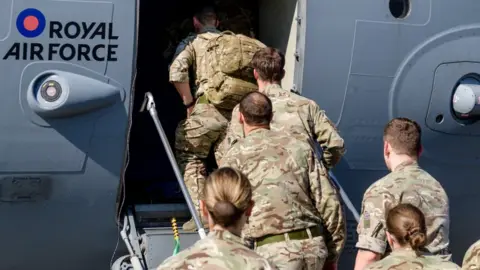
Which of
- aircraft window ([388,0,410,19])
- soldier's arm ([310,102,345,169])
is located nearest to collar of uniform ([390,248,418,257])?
soldier's arm ([310,102,345,169])

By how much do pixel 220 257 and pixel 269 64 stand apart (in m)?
2.45

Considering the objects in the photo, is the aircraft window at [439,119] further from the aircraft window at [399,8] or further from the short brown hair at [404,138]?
the short brown hair at [404,138]

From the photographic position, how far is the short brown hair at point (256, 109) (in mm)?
4980

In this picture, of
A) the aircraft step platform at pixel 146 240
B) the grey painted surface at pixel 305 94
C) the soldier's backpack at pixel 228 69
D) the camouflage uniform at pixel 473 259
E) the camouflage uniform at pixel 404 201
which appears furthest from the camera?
the soldier's backpack at pixel 228 69

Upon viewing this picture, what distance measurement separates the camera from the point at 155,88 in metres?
7.95

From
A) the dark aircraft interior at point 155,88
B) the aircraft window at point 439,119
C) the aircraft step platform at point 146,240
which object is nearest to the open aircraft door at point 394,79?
the aircraft window at point 439,119

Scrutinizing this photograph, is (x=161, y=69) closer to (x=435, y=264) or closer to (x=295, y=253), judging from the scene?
(x=295, y=253)

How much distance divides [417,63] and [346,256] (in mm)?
1554

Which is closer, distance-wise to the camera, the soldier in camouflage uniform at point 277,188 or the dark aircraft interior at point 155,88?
the soldier in camouflage uniform at point 277,188

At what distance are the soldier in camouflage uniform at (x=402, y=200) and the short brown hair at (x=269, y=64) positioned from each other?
3.86 feet

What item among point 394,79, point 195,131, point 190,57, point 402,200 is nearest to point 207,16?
point 190,57

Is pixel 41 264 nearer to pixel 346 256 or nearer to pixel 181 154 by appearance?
pixel 181 154

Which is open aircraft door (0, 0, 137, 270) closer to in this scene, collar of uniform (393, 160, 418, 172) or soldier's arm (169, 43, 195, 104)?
soldier's arm (169, 43, 195, 104)

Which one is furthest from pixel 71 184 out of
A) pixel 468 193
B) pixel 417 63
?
pixel 468 193
